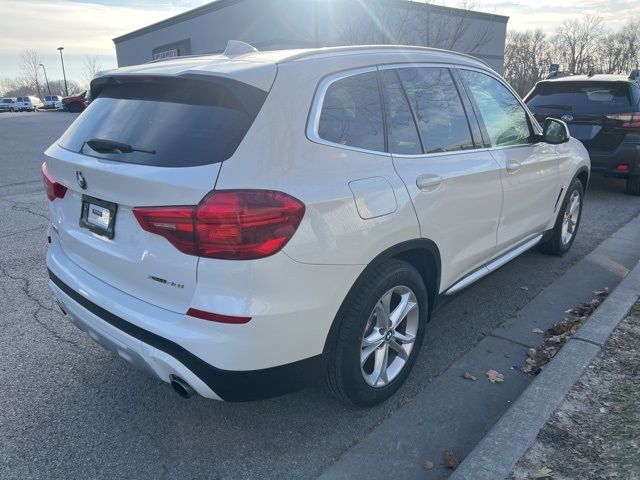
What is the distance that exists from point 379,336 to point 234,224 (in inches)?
45.9

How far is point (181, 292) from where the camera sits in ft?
7.18

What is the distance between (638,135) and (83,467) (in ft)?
26.4

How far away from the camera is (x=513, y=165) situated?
376 cm

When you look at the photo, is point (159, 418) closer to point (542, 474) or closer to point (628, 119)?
point (542, 474)

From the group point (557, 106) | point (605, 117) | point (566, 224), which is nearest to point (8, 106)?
point (557, 106)

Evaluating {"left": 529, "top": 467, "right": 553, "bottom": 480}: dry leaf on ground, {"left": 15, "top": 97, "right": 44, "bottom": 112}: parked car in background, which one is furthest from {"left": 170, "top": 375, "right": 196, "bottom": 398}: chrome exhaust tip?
{"left": 15, "top": 97, "right": 44, "bottom": 112}: parked car in background

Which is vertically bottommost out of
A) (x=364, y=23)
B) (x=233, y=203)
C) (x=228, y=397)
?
(x=228, y=397)

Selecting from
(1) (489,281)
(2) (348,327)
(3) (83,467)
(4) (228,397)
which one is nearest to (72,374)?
(3) (83,467)

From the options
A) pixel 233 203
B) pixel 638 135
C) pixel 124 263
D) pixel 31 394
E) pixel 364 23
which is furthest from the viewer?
pixel 364 23

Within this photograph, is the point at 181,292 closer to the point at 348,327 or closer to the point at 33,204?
the point at 348,327

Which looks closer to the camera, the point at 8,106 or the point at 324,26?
the point at 324,26

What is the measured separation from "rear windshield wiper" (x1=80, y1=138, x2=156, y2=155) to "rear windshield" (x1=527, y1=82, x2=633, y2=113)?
725 centimetres

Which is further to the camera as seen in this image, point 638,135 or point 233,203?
point 638,135

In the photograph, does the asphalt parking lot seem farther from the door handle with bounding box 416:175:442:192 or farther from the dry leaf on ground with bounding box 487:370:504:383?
the door handle with bounding box 416:175:442:192
